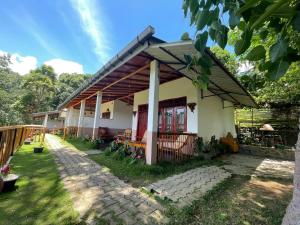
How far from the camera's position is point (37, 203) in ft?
9.62

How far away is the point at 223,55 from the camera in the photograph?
15.6 m

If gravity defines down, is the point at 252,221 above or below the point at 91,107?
below

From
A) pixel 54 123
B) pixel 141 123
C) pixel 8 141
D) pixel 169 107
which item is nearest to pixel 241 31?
pixel 8 141

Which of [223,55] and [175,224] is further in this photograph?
[223,55]

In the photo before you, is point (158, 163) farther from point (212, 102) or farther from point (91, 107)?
point (91, 107)

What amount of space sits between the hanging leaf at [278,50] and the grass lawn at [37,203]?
9.57 feet

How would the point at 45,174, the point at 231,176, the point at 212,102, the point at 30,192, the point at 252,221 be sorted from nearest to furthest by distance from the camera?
1. the point at 252,221
2. the point at 30,192
3. the point at 45,174
4. the point at 231,176
5. the point at 212,102

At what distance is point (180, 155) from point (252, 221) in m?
3.62

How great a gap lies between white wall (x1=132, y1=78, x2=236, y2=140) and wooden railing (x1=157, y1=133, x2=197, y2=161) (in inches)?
28.4

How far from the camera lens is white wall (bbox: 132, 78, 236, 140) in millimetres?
7191

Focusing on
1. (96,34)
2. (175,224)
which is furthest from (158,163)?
(96,34)

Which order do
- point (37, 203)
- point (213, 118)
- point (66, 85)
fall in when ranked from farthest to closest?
point (66, 85), point (213, 118), point (37, 203)

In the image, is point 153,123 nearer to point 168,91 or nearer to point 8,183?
point 8,183

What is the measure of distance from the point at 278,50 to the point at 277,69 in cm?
12
